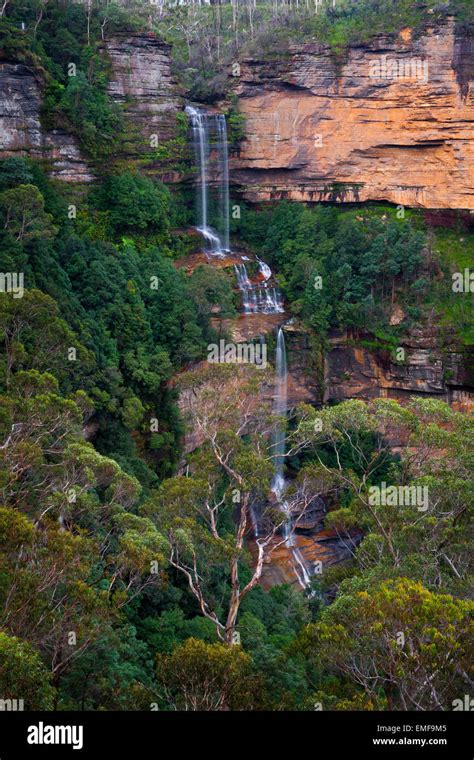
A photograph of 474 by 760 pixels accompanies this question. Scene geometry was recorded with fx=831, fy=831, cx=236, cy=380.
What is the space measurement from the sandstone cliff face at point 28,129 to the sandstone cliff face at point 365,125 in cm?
871

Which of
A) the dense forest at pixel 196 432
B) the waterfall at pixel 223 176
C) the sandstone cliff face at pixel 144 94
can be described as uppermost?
the sandstone cliff face at pixel 144 94

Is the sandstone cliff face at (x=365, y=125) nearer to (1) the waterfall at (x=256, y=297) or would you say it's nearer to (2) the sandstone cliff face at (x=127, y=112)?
(2) the sandstone cliff face at (x=127, y=112)

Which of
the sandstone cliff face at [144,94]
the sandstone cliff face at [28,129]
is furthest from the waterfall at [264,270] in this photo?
the sandstone cliff face at [28,129]

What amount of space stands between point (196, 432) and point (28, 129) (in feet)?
36.5

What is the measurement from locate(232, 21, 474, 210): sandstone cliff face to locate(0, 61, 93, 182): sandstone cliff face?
871 centimetres

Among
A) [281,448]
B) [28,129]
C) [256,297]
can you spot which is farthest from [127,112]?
[281,448]

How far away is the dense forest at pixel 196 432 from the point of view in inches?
457

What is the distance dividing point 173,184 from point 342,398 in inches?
418

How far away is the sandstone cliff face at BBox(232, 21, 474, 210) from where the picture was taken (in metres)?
31.0

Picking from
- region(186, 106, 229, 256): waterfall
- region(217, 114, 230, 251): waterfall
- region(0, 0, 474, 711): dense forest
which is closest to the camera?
region(0, 0, 474, 711): dense forest

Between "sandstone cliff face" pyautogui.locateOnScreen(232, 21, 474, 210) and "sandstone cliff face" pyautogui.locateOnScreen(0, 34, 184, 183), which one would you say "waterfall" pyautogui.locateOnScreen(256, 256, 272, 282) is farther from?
"sandstone cliff face" pyautogui.locateOnScreen(0, 34, 184, 183)

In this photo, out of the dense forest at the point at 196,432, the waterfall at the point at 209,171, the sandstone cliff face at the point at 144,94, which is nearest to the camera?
the dense forest at the point at 196,432

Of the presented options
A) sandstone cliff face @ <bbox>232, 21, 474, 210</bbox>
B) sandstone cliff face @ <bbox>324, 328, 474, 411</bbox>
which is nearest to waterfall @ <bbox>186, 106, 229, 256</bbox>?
sandstone cliff face @ <bbox>232, 21, 474, 210</bbox>

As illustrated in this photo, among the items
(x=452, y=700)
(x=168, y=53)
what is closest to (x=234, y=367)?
(x=452, y=700)
